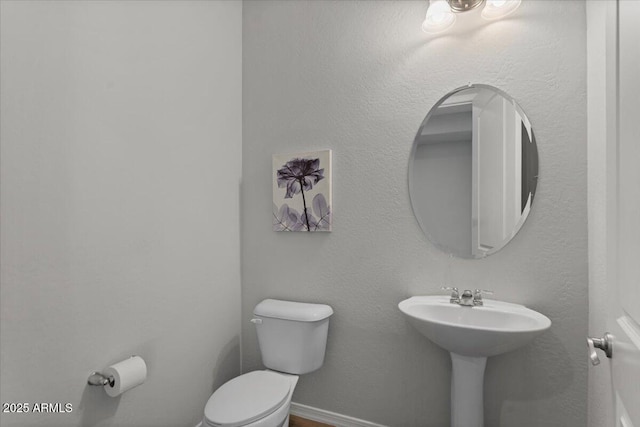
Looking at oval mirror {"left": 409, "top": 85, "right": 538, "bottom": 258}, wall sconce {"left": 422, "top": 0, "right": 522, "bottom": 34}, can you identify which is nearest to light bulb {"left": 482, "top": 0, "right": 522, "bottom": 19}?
wall sconce {"left": 422, "top": 0, "right": 522, "bottom": 34}

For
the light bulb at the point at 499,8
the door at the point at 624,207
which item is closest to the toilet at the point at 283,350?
the door at the point at 624,207

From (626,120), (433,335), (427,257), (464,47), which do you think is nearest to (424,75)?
(464,47)


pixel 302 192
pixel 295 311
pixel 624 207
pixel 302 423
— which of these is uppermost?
pixel 302 192

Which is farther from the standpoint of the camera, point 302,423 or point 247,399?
point 302,423

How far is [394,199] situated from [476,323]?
69 centimetres

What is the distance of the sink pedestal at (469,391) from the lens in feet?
4.58

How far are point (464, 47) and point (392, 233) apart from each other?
3.17ft

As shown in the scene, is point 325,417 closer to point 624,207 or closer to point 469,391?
point 469,391

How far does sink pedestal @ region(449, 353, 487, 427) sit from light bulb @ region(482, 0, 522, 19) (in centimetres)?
152

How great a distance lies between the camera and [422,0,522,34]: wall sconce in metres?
1.47

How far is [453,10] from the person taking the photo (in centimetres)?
153

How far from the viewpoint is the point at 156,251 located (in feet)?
5.03

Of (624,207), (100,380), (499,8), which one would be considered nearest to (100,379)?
(100,380)

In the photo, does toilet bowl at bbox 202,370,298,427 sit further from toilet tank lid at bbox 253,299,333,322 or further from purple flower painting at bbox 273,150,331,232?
purple flower painting at bbox 273,150,331,232
